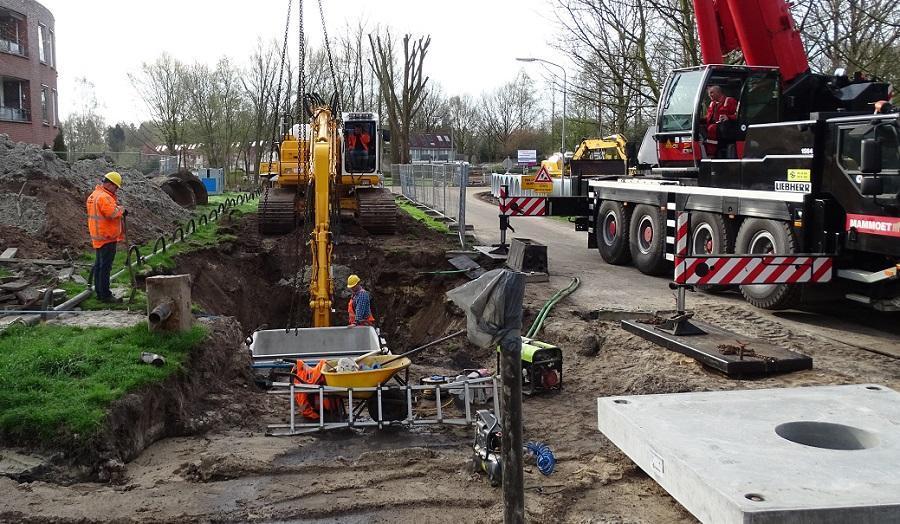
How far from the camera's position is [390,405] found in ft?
25.4

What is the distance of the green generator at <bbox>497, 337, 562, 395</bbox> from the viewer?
326 inches

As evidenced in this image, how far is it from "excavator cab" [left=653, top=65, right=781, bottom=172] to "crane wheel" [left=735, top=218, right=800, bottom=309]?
6.97 ft

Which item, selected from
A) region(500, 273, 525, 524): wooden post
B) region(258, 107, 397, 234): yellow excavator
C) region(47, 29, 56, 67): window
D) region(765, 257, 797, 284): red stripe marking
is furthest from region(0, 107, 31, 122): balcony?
region(500, 273, 525, 524): wooden post

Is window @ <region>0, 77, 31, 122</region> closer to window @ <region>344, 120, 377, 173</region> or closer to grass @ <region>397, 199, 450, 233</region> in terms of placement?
grass @ <region>397, 199, 450, 233</region>

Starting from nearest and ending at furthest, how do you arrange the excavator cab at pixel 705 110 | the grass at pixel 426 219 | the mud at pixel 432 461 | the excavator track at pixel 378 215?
the mud at pixel 432 461 → the excavator cab at pixel 705 110 → the excavator track at pixel 378 215 → the grass at pixel 426 219

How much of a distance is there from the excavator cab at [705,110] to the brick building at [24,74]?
111 feet

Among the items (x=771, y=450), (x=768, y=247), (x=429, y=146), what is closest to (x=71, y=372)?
(x=771, y=450)

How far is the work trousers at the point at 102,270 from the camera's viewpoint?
10266mm

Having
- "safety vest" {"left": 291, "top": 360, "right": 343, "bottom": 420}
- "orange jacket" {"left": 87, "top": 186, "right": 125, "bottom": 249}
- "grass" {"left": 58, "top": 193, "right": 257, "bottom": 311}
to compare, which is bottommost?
"safety vest" {"left": 291, "top": 360, "right": 343, "bottom": 420}

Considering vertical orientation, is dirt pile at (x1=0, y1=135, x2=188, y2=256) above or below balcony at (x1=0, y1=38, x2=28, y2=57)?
below

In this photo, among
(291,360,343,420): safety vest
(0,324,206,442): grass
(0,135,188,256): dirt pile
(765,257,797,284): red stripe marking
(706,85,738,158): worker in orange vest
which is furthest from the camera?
(0,135,188,256): dirt pile

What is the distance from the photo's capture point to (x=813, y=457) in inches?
150

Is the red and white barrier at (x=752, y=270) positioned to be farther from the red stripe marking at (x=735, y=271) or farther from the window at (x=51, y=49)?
the window at (x=51, y=49)

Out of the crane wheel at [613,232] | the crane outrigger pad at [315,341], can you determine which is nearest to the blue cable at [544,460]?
the crane outrigger pad at [315,341]
